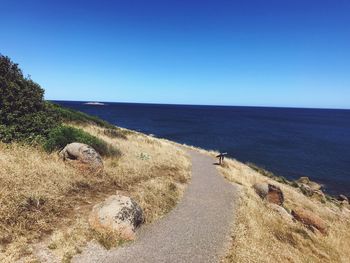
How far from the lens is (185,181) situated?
1656 centimetres

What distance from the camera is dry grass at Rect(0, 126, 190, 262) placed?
24.5ft

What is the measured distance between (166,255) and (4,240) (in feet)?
13.4

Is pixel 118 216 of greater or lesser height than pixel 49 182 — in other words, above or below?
below

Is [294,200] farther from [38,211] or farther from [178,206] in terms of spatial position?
[38,211]

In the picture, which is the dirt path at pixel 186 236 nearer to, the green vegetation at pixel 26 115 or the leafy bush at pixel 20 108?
the green vegetation at pixel 26 115

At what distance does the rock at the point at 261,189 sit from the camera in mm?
17127

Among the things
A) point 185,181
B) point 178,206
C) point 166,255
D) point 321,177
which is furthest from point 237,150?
point 166,255

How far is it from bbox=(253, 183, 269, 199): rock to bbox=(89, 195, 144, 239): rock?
984cm

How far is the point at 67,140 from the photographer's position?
570 inches

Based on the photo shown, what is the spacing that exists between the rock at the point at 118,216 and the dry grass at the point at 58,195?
0.34m

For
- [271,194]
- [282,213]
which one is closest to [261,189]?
[271,194]

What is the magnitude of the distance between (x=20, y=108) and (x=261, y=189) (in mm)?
13774

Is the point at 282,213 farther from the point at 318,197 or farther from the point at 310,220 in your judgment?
the point at 318,197

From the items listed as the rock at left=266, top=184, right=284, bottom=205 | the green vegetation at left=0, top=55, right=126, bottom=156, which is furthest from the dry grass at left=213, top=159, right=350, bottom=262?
the green vegetation at left=0, top=55, right=126, bottom=156
